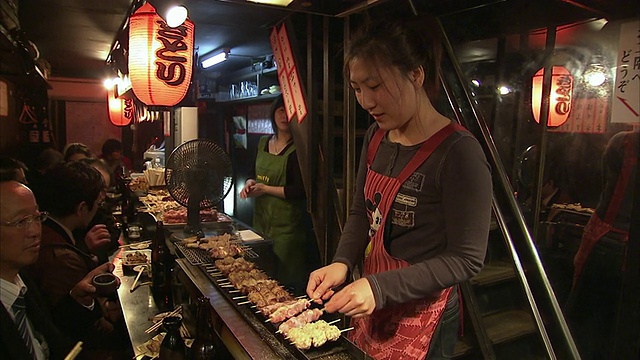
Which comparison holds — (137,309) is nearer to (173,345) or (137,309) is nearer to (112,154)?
(173,345)

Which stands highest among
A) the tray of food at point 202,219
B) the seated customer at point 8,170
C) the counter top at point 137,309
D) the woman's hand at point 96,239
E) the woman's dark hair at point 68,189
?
the seated customer at point 8,170

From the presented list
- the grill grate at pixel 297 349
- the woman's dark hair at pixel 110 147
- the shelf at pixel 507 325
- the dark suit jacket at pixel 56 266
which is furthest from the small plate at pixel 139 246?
the woman's dark hair at pixel 110 147

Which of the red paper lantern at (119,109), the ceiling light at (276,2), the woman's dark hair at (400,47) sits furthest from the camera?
the red paper lantern at (119,109)

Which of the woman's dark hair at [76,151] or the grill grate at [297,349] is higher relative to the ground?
the woman's dark hair at [76,151]

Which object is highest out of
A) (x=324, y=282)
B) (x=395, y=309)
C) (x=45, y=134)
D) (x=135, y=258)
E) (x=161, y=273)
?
(x=45, y=134)

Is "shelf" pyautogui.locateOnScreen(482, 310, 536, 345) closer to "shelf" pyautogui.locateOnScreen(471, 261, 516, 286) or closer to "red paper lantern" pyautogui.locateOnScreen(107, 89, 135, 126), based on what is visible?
"shelf" pyautogui.locateOnScreen(471, 261, 516, 286)

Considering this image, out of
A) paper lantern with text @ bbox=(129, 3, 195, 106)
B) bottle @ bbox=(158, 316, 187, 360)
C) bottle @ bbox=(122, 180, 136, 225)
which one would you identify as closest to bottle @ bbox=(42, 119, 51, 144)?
bottle @ bbox=(122, 180, 136, 225)

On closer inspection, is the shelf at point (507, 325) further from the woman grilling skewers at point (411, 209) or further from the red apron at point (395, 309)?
the red apron at point (395, 309)

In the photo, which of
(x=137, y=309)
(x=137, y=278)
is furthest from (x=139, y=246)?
(x=137, y=309)

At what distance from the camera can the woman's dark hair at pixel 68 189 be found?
3.66 m

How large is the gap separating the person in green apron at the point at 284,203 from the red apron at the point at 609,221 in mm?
2906

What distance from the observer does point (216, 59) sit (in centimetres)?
886

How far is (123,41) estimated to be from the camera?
26.2ft

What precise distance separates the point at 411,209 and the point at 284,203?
131 inches
